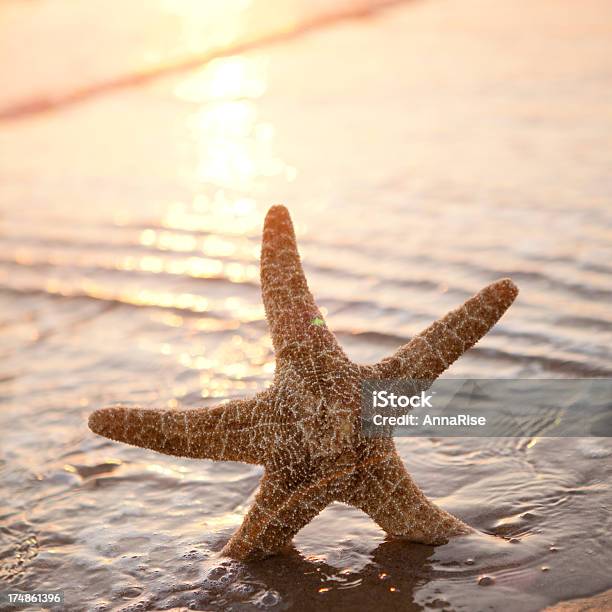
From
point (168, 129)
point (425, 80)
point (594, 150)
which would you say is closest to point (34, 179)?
point (168, 129)

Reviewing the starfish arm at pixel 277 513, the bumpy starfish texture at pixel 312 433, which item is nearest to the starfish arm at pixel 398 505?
the bumpy starfish texture at pixel 312 433

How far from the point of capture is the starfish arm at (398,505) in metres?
4.47

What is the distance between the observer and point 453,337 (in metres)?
4.52

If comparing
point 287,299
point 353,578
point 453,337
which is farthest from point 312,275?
point 353,578

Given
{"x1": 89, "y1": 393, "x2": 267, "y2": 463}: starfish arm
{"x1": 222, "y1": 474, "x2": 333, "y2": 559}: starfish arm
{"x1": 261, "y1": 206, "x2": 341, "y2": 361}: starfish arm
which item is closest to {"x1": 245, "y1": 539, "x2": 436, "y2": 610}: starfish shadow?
{"x1": 222, "y1": 474, "x2": 333, "y2": 559}: starfish arm

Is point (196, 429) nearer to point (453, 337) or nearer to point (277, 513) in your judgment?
point (277, 513)

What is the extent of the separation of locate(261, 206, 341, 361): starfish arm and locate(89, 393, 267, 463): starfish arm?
0.29m

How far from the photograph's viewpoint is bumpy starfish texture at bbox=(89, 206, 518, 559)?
173 inches

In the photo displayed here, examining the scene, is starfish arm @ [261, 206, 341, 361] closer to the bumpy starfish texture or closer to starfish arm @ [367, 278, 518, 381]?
the bumpy starfish texture

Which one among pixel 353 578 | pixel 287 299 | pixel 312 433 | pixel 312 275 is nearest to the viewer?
pixel 312 433

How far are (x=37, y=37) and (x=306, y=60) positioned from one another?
19.6 feet

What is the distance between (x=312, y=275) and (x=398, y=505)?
3.46m

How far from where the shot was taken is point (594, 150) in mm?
8875

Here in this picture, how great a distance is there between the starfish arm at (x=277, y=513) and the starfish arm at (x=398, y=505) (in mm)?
174
